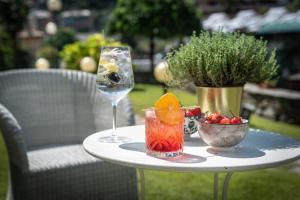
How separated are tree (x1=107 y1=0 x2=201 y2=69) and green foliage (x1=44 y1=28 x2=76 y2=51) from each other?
19.1 ft

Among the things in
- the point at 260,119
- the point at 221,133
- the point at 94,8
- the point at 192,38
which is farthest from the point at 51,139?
the point at 94,8

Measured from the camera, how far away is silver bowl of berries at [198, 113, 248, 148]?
1.66m

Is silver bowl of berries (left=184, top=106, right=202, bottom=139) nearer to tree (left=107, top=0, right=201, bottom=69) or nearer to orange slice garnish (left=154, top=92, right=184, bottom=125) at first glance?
orange slice garnish (left=154, top=92, right=184, bottom=125)

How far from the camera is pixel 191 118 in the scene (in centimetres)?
188

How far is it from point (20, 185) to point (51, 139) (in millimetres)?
695

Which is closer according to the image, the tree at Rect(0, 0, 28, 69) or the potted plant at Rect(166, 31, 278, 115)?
the potted plant at Rect(166, 31, 278, 115)

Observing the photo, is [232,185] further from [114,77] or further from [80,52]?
[80,52]

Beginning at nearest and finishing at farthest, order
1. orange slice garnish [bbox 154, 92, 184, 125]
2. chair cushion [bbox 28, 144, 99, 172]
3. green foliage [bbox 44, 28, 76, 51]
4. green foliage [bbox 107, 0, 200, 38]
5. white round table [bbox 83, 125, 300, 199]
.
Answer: white round table [bbox 83, 125, 300, 199]
orange slice garnish [bbox 154, 92, 184, 125]
chair cushion [bbox 28, 144, 99, 172]
green foliage [bbox 107, 0, 200, 38]
green foliage [bbox 44, 28, 76, 51]

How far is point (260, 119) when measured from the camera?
8.87 metres

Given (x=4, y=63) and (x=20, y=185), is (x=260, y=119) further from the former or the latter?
(x=4, y=63)

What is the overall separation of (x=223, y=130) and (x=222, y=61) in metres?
0.34

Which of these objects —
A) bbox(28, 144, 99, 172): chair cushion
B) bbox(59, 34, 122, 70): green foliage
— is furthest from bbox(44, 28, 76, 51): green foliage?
bbox(28, 144, 99, 172): chair cushion

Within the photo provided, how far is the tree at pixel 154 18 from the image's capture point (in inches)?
642

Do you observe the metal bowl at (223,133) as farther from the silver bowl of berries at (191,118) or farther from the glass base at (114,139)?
the glass base at (114,139)
